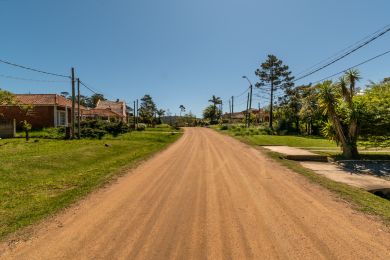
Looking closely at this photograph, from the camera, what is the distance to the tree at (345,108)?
65.6 ft

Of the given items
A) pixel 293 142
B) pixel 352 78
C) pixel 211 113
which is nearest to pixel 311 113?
pixel 293 142

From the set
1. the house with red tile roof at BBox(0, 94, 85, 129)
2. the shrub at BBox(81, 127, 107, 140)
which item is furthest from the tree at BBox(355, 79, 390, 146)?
the house with red tile roof at BBox(0, 94, 85, 129)

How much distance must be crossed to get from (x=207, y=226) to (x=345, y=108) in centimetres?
1724

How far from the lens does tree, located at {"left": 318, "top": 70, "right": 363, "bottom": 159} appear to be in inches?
787

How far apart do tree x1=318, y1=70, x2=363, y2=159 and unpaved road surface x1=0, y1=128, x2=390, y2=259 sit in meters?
11.4

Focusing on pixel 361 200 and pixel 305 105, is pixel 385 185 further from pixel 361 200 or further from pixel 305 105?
pixel 305 105

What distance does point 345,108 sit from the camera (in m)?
20.4

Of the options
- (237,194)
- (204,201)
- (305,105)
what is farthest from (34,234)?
(305,105)

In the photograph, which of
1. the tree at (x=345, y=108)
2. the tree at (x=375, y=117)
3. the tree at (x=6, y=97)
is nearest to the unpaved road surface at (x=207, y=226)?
the tree at (x=345, y=108)

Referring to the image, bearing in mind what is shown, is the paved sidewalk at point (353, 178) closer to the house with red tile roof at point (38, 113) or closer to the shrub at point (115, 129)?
the shrub at point (115, 129)

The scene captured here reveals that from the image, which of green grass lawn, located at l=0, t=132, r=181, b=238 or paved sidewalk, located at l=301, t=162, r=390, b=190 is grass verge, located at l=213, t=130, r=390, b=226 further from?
green grass lawn, located at l=0, t=132, r=181, b=238

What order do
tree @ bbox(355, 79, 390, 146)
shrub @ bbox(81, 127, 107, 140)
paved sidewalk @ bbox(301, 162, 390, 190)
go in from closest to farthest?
paved sidewalk @ bbox(301, 162, 390, 190), tree @ bbox(355, 79, 390, 146), shrub @ bbox(81, 127, 107, 140)

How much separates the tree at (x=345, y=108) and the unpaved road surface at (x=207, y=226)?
11.4 meters

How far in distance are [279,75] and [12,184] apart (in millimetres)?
54017
